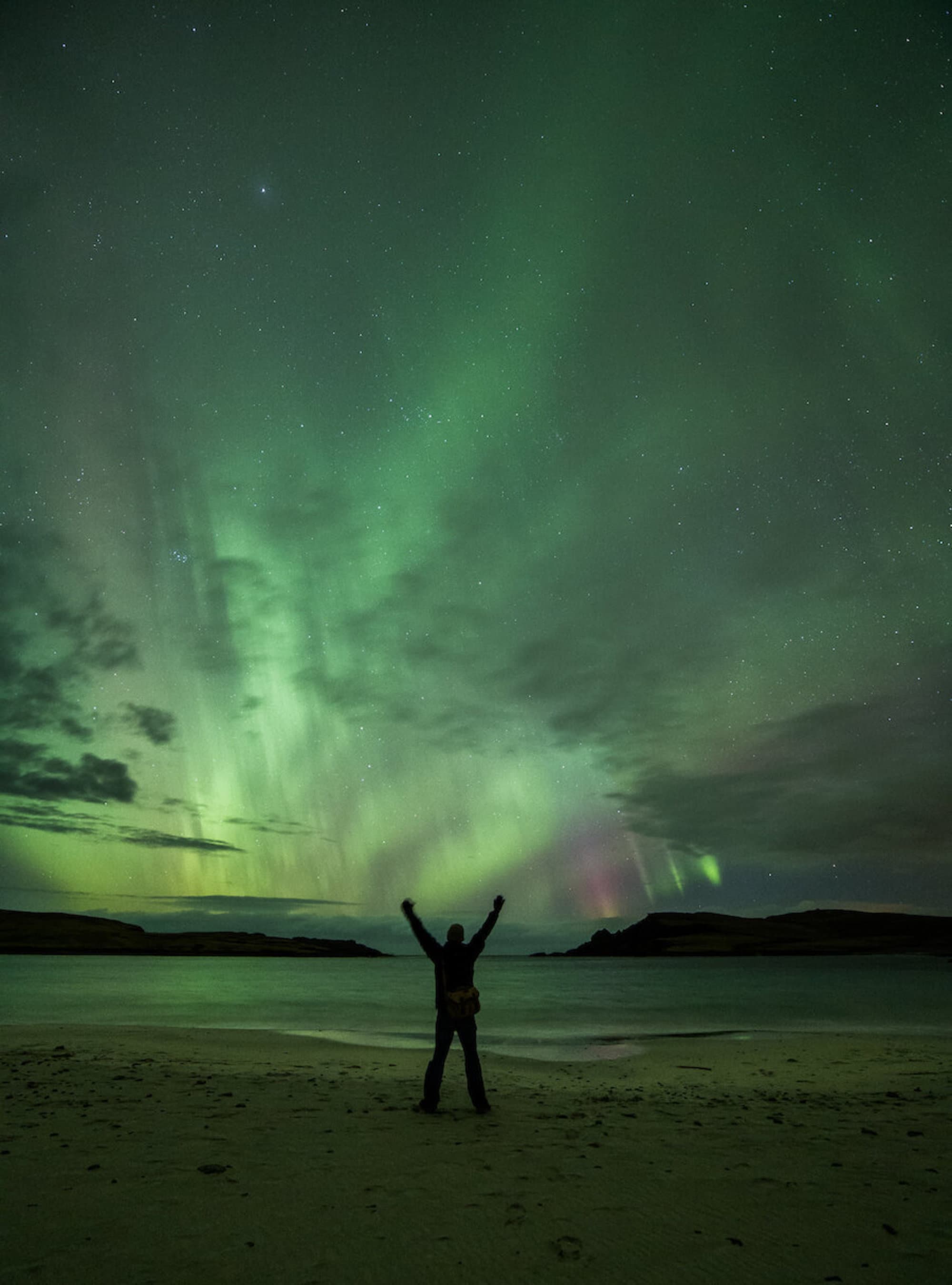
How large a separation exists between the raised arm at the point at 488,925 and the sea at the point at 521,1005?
13183mm

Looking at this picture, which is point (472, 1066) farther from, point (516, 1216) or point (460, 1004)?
point (516, 1216)

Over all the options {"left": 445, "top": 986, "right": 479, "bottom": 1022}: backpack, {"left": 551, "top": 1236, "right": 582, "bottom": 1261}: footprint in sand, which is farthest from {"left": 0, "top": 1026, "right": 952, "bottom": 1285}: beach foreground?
{"left": 445, "top": 986, "right": 479, "bottom": 1022}: backpack

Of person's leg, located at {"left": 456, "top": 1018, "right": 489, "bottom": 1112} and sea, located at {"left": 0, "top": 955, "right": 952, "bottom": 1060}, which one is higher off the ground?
person's leg, located at {"left": 456, "top": 1018, "right": 489, "bottom": 1112}

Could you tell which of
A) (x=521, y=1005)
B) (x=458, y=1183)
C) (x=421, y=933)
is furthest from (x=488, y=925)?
(x=521, y=1005)

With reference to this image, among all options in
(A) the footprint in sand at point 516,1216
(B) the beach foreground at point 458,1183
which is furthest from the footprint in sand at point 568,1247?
(A) the footprint in sand at point 516,1216

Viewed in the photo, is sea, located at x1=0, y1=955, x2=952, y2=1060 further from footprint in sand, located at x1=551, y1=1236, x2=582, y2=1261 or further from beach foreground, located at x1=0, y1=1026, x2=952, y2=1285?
footprint in sand, located at x1=551, y1=1236, x2=582, y2=1261

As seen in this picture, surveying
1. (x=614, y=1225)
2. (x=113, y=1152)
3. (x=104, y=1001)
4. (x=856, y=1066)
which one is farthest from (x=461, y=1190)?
(x=104, y=1001)

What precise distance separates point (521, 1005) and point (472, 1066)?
39.6 metres

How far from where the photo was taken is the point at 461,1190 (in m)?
6.72

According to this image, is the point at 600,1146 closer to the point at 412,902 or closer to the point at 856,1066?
the point at 412,902

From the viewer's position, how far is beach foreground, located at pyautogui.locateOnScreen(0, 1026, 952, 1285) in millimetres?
5234

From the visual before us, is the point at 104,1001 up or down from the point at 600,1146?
down

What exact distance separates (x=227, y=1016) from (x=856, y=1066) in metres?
29.2

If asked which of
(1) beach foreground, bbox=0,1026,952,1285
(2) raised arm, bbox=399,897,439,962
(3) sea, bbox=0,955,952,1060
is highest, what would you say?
(2) raised arm, bbox=399,897,439,962
